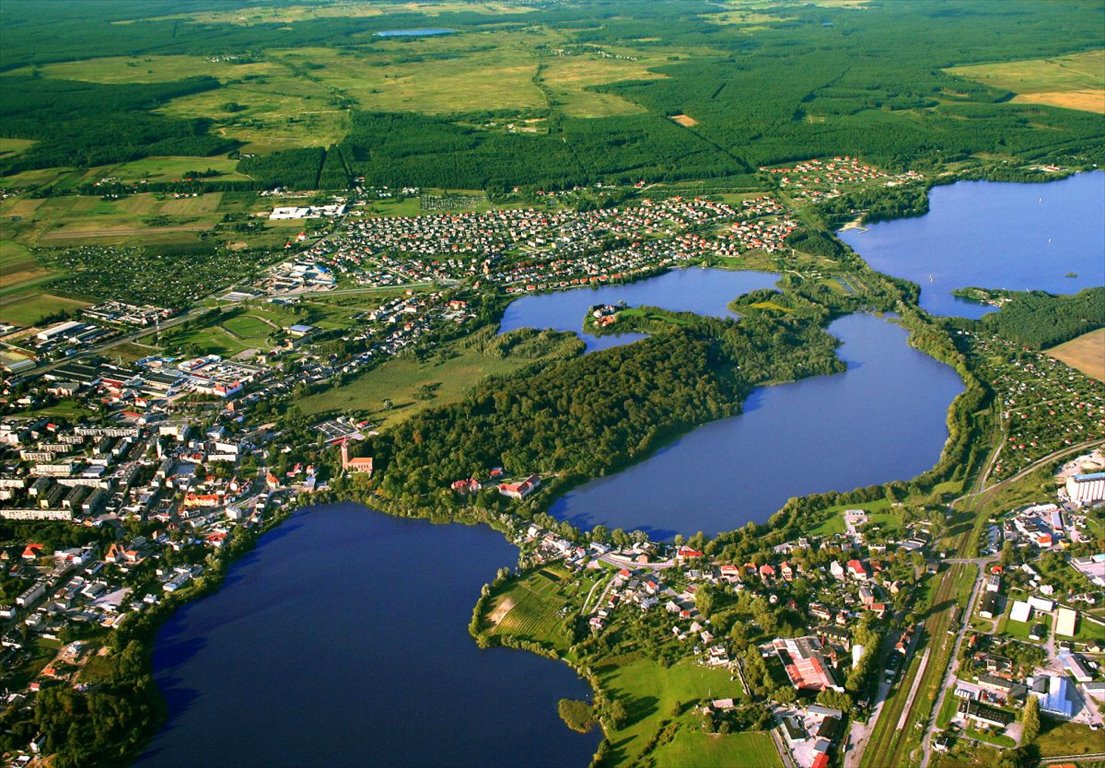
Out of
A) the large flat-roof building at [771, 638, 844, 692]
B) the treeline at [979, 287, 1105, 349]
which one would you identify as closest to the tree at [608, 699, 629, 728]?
the large flat-roof building at [771, 638, 844, 692]

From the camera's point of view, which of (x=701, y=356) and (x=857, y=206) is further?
(x=857, y=206)

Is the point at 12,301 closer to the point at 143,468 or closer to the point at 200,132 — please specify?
the point at 143,468

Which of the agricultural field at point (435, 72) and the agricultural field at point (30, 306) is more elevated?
the agricultural field at point (435, 72)

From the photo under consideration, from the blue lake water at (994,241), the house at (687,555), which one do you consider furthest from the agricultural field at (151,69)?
the house at (687,555)

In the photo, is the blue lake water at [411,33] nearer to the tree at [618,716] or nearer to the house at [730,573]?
the house at [730,573]

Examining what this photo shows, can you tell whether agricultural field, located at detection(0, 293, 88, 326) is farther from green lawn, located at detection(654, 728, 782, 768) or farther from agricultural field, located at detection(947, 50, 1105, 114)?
agricultural field, located at detection(947, 50, 1105, 114)

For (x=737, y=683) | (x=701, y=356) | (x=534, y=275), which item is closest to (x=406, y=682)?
(x=737, y=683)

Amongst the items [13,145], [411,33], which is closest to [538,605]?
[13,145]
